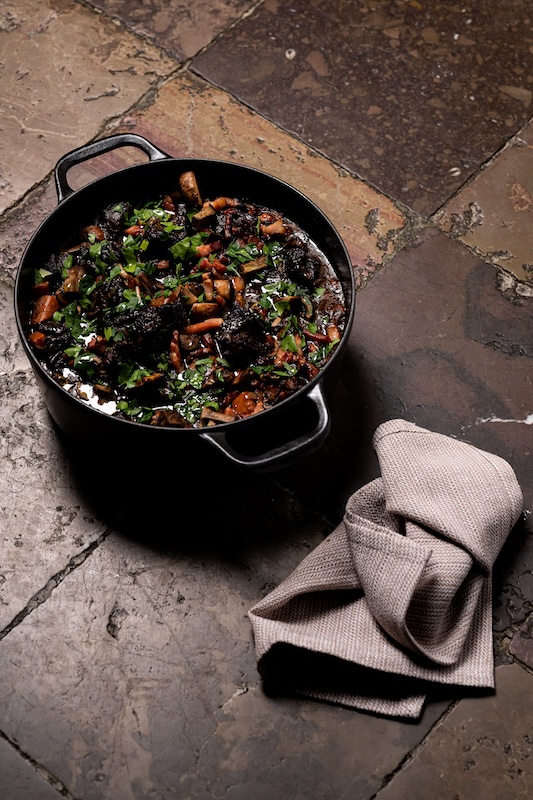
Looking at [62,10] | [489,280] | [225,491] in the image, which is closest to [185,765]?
[225,491]

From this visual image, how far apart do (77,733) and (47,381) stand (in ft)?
2.53

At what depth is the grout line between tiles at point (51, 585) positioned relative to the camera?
1933 mm

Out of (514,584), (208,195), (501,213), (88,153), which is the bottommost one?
(514,584)

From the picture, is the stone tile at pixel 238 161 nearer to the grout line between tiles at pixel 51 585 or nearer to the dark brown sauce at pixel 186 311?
the dark brown sauce at pixel 186 311

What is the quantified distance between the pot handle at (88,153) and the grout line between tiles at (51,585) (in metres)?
0.82

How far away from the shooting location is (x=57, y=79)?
2.64 m

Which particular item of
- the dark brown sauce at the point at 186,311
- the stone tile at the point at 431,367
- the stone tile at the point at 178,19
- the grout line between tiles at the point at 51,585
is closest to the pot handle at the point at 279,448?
the dark brown sauce at the point at 186,311

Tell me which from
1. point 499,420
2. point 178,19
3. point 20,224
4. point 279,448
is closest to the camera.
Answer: point 279,448

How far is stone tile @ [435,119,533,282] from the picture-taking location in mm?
2430

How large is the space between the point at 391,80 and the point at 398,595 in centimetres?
171

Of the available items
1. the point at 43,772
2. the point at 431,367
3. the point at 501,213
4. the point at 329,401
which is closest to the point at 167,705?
the point at 43,772

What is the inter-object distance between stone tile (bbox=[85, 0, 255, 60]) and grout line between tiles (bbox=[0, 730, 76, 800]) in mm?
2070

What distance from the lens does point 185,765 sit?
1818mm

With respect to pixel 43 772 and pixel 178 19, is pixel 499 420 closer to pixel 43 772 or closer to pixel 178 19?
pixel 43 772
